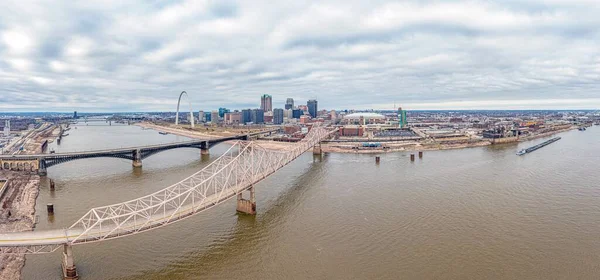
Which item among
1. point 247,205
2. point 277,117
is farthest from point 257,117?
point 247,205

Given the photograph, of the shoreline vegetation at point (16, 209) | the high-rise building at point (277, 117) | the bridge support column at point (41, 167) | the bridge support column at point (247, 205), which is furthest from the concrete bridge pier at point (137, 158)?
the high-rise building at point (277, 117)

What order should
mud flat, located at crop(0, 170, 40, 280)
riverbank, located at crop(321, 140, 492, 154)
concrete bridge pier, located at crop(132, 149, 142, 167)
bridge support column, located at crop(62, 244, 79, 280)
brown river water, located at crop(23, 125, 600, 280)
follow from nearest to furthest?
bridge support column, located at crop(62, 244, 79, 280)
mud flat, located at crop(0, 170, 40, 280)
brown river water, located at crop(23, 125, 600, 280)
concrete bridge pier, located at crop(132, 149, 142, 167)
riverbank, located at crop(321, 140, 492, 154)

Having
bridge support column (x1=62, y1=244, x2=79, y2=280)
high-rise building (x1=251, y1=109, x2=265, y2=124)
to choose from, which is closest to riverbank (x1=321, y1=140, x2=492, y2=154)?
bridge support column (x1=62, y1=244, x2=79, y2=280)

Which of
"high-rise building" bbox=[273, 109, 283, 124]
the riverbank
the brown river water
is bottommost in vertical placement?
the brown river water

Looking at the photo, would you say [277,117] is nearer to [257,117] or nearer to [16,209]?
[257,117]

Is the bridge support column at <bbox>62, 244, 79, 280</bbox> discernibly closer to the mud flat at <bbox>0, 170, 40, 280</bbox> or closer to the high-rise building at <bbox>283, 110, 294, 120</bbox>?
the mud flat at <bbox>0, 170, 40, 280</bbox>

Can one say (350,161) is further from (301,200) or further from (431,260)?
(431,260)
